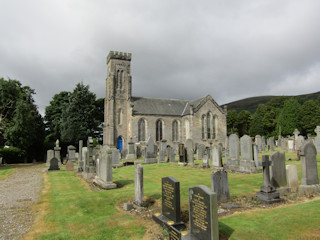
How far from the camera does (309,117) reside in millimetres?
50156

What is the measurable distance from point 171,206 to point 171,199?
157 mm

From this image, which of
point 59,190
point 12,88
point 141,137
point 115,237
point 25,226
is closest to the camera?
point 115,237

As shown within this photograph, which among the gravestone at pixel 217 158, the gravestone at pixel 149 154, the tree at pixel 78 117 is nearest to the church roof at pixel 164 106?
the tree at pixel 78 117

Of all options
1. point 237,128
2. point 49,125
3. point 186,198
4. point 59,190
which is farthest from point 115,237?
point 237,128

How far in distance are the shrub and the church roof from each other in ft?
56.2

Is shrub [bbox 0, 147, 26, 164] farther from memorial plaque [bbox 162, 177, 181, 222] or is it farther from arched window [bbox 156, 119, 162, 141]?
memorial plaque [bbox 162, 177, 181, 222]

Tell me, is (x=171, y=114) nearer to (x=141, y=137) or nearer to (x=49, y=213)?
(x=141, y=137)

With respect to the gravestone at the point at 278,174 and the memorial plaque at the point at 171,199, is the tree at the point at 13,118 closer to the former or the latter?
the memorial plaque at the point at 171,199

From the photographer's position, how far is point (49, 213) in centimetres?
659

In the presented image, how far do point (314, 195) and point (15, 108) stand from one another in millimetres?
29473

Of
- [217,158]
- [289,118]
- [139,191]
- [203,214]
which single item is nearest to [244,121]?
[289,118]

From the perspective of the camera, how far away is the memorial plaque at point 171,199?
5.04 m

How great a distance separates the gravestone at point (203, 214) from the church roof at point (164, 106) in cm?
3265

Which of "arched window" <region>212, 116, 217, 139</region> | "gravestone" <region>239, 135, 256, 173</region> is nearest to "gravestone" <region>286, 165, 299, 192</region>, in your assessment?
"gravestone" <region>239, 135, 256, 173</region>
